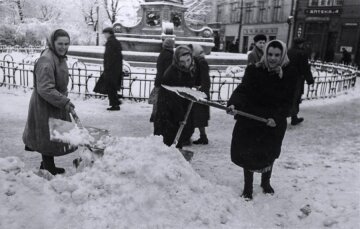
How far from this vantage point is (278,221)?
146 inches

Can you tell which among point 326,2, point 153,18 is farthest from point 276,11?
point 153,18

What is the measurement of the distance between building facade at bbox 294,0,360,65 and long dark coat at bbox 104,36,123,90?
2291 centimetres

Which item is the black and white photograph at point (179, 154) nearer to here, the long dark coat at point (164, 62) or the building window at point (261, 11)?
the long dark coat at point (164, 62)

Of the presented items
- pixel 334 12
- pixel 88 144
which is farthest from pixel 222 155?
pixel 334 12

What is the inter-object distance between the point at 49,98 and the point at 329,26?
31.6 m

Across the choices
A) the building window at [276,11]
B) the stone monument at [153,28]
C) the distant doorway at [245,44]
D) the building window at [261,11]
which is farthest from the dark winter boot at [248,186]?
the distant doorway at [245,44]

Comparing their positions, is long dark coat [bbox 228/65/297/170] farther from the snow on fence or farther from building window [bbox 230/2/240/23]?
building window [bbox 230/2/240/23]

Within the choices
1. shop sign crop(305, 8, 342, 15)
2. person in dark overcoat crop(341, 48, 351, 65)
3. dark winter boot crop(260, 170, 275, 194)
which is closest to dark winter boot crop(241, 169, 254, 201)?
dark winter boot crop(260, 170, 275, 194)

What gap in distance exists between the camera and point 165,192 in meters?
3.36

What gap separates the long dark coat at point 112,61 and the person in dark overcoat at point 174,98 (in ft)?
11.3

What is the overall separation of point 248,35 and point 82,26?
2091 centimetres

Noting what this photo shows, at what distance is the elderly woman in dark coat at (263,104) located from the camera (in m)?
3.80

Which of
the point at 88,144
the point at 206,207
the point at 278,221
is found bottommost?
the point at 278,221

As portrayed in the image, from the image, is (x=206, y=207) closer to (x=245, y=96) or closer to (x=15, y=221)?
(x=245, y=96)
